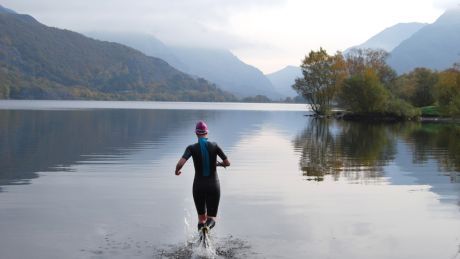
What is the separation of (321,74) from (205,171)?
104m

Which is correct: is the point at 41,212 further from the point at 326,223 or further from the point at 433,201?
the point at 433,201

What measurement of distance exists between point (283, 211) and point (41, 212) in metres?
7.16

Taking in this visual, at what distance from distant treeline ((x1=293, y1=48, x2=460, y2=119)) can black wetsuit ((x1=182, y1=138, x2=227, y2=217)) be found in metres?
78.3

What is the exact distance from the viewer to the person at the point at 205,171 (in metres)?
12.5

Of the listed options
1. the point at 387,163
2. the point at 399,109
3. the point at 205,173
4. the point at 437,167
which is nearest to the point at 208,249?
the point at 205,173

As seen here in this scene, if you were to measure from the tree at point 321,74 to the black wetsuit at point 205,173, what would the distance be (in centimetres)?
10374

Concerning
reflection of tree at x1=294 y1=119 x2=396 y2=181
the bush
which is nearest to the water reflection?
reflection of tree at x1=294 y1=119 x2=396 y2=181

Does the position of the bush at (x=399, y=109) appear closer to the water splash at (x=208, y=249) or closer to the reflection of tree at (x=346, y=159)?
the reflection of tree at (x=346, y=159)

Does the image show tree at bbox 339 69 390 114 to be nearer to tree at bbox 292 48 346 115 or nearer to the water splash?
tree at bbox 292 48 346 115

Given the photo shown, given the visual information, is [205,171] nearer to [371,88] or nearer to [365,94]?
[371,88]

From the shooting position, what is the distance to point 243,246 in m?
12.6

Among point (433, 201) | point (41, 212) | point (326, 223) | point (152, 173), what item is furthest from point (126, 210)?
point (433, 201)

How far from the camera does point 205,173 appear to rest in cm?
1260

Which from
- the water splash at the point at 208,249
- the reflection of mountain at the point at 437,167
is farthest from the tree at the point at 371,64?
the water splash at the point at 208,249
